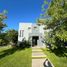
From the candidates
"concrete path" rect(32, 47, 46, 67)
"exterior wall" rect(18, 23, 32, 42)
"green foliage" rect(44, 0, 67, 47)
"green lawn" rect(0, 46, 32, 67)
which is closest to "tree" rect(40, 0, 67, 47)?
"green foliage" rect(44, 0, 67, 47)

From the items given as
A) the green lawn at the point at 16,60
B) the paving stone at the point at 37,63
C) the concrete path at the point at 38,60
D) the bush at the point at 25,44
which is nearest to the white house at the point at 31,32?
the bush at the point at 25,44

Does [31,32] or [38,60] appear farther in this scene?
[31,32]

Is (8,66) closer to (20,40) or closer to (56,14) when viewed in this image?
(56,14)

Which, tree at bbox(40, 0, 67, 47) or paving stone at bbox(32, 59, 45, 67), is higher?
tree at bbox(40, 0, 67, 47)

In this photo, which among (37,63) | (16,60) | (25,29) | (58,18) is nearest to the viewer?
(37,63)

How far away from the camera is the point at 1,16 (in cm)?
1783

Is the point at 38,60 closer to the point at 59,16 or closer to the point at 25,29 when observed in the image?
the point at 59,16

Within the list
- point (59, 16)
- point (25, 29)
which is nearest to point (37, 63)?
point (59, 16)

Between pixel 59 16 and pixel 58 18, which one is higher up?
pixel 59 16

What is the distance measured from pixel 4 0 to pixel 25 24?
1269 cm

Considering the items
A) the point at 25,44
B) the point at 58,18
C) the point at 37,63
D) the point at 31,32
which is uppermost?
the point at 58,18

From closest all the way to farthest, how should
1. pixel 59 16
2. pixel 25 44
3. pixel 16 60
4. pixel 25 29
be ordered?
pixel 16 60 → pixel 59 16 → pixel 25 44 → pixel 25 29

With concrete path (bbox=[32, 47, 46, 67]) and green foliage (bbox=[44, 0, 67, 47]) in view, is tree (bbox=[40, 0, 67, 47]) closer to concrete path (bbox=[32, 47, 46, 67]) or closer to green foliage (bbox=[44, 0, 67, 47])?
green foliage (bbox=[44, 0, 67, 47])

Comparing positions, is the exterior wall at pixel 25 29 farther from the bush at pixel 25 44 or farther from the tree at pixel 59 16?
the tree at pixel 59 16
